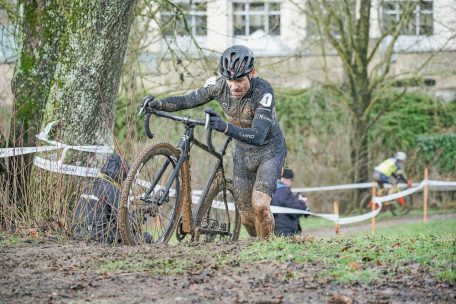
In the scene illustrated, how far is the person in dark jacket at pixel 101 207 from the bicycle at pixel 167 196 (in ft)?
1.27

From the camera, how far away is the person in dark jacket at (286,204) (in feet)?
45.6

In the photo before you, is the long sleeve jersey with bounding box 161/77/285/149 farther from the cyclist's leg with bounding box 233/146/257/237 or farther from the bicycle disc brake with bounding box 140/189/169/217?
the bicycle disc brake with bounding box 140/189/169/217

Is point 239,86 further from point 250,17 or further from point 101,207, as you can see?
point 250,17

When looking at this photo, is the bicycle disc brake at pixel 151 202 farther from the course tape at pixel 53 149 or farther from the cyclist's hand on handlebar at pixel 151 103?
the course tape at pixel 53 149

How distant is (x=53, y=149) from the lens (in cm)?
1016

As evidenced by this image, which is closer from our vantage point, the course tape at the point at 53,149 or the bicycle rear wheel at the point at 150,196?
the bicycle rear wheel at the point at 150,196

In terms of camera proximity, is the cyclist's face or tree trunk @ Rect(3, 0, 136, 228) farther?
tree trunk @ Rect(3, 0, 136, 228)

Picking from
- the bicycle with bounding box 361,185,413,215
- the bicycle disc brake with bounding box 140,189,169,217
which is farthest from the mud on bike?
the bicycle disc brake with bounding box 140,189,169,217

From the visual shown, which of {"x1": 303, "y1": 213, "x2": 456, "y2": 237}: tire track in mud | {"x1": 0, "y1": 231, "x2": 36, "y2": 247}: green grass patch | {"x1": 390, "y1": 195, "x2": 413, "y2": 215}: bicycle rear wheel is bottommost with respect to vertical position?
{"x1": 303, "y1": 213, "x2": 456, "y2": 237}: tire track in mud

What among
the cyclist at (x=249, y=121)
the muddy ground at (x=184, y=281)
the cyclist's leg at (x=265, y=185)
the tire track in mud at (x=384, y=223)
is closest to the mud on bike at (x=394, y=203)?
the tire track in mud at (x=384, y=223)

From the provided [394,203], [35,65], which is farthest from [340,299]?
[394,203]

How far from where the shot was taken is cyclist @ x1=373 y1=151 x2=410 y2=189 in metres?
26.7

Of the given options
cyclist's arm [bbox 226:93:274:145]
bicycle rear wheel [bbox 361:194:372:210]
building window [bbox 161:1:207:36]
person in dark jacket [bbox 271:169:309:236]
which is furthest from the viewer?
bicycle rear wheel [bbox 361:194:372:210]

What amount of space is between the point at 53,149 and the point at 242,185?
1976 mm
